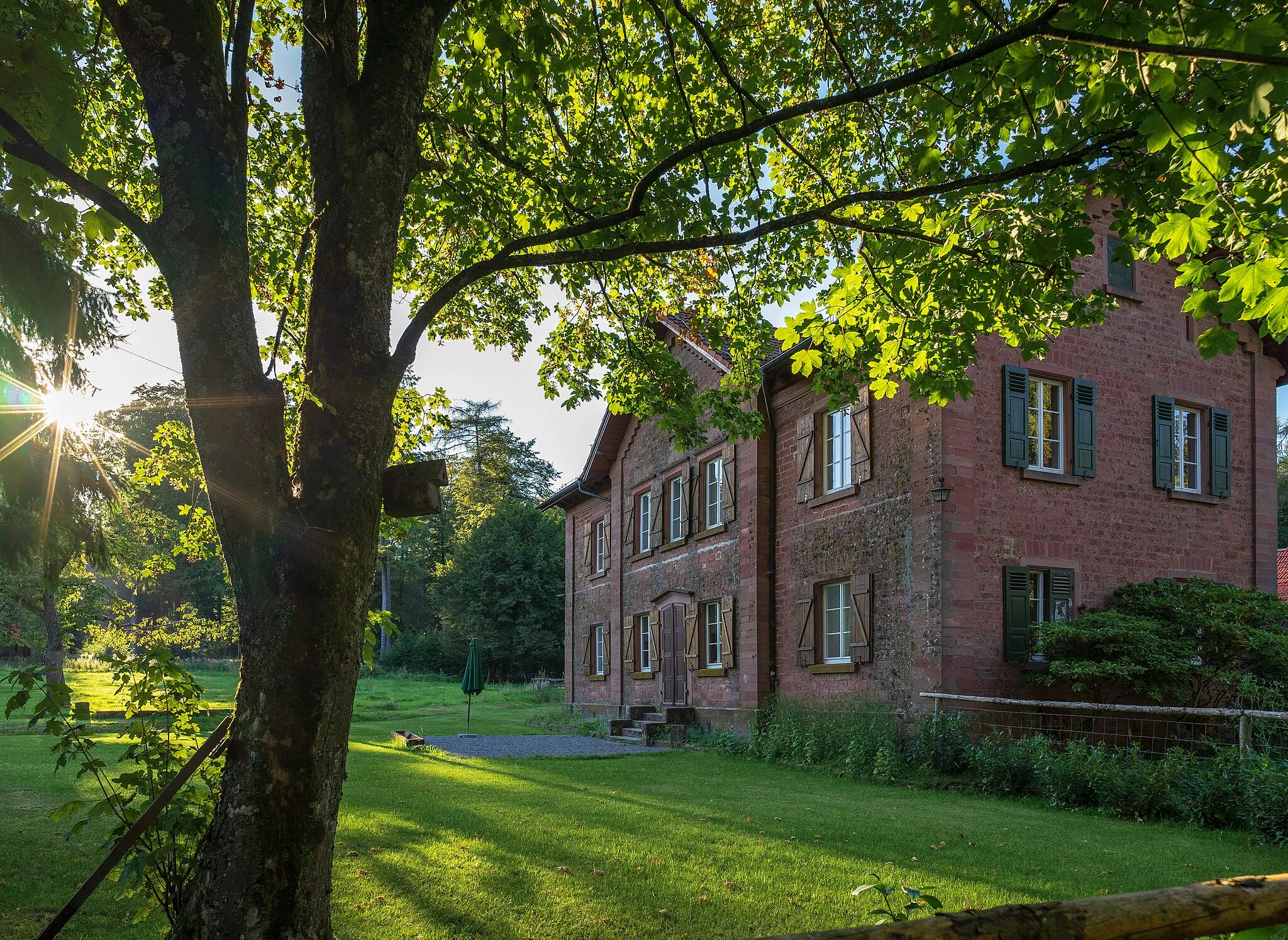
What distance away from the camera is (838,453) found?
1527 centimetres

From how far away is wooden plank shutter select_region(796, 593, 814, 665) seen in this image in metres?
15.4

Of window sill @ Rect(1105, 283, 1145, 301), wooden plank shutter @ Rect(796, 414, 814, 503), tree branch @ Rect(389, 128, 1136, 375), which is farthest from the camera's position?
wooden plank shutter @ Rect(796, 414, 814, 503)

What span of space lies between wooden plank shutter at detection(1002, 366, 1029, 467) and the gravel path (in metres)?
7.73

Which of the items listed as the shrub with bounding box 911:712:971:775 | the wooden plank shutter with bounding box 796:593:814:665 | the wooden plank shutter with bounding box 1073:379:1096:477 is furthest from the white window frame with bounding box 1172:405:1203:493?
the wooden plank shutter with bounding box 796:593:814:665

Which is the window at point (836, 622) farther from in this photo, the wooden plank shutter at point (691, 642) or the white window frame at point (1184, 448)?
the white window frame at point (1184, 448)

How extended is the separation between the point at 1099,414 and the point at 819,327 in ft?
31.7

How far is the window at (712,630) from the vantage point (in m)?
18.5

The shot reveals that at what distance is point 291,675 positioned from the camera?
133 inches

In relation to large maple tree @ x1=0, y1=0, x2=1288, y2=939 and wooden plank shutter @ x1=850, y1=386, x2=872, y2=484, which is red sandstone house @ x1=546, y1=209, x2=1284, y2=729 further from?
large maple tree @ x1=0, y1=0, x2=1288, y2=939

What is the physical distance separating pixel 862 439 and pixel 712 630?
6072 millimetres

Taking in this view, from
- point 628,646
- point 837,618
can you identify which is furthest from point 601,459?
point 837,618

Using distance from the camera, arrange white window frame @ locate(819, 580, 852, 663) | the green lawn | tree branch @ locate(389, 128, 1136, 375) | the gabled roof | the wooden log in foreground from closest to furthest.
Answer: the wooden log in foreground, tree branch @ locate(389, 128, 1136, 375), the green lawn, white window frame @ locate(819, 580, 852, 663), the gabled roof

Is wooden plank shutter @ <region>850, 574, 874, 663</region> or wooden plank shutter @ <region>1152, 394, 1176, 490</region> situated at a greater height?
wooden plank shutter @ <region>1152, 394, 1176, 490</region>

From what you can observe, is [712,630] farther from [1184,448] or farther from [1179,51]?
[1179,51]
